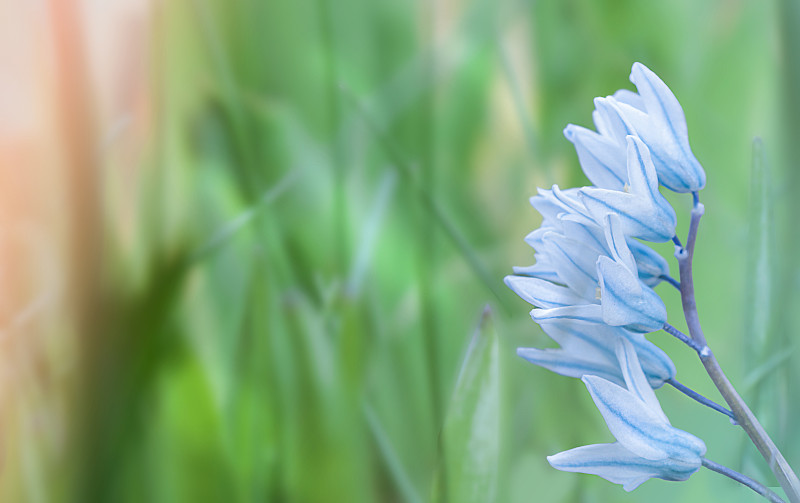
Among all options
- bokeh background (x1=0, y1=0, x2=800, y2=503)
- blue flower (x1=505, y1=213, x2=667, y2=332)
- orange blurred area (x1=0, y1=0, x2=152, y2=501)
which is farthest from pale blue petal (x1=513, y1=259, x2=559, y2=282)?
orange blurred area (x1=0, y1=0, x2=152, y2=501)

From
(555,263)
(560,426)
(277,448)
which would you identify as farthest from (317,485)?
(555,263)

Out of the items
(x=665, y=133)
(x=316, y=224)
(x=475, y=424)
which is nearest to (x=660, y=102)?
(x=665, y=133)

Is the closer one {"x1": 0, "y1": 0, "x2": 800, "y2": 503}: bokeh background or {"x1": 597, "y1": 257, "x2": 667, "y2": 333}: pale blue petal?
{"x1": 597, "y1": 257, "x2": 667, "y2": 333}: pale blue petal

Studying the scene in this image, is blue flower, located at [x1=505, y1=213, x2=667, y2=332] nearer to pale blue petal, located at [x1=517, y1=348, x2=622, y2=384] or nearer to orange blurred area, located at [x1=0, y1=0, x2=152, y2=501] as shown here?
pale blue petal, located at [x1=517, y1=348, x2=622, y2=384]

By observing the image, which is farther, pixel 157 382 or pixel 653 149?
pixel 157 382

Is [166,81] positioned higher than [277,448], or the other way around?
[166,81]

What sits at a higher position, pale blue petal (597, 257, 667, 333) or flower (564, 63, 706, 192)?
flower (564, 63, 706, 192)

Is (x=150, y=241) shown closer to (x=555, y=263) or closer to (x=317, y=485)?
(x=317, y=485)
